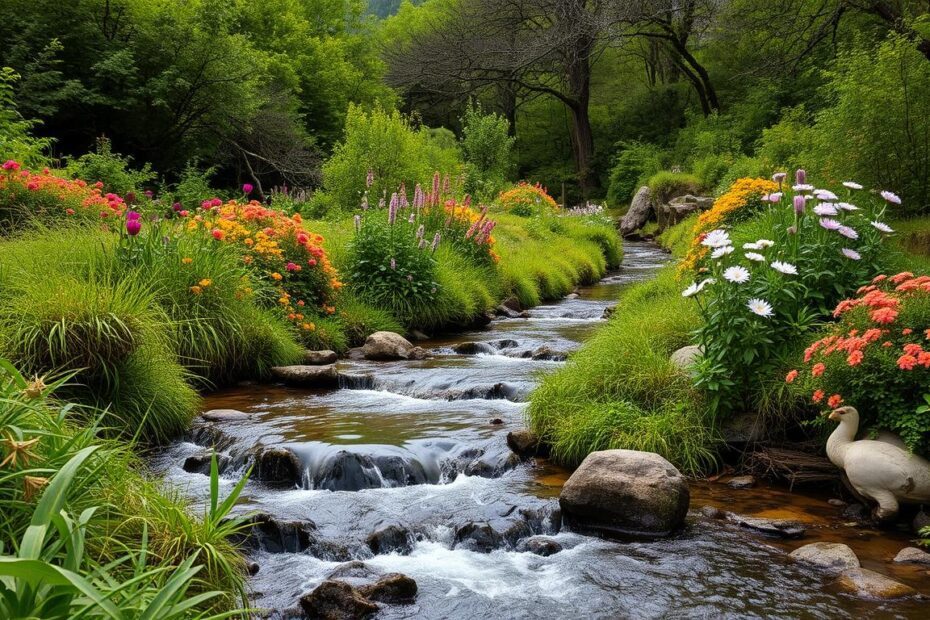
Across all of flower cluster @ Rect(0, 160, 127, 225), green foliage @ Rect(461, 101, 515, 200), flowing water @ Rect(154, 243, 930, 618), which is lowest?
flowing water @ Rect(154, 243, 930, 618)

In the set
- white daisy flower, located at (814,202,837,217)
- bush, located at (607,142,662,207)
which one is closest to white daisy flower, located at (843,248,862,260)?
white daisy flower, located at (814,202,837,217)

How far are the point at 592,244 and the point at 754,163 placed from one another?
453cm

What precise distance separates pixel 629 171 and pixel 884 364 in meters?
29.4

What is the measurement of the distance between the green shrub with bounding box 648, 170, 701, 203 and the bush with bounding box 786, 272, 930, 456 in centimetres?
2108

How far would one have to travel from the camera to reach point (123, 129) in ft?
70.6

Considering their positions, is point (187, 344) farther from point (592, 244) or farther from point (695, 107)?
point (695, 107)

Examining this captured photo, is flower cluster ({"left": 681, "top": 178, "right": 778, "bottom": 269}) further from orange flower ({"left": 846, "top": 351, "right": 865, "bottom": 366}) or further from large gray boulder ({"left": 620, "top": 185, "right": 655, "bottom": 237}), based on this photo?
large gray boulder ({"left": 620, "top": 185, "right": 655, "bottom": 237})

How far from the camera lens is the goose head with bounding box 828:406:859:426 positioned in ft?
16.1

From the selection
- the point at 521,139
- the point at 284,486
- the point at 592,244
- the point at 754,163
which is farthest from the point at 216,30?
the point at 521,139

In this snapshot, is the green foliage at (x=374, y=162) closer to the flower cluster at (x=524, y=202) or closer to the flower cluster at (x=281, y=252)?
the flower cluster at (x=524, y=202)

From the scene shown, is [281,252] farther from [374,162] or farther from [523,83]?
[523,83]

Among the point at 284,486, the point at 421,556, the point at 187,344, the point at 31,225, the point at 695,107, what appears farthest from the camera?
the point at 695,107

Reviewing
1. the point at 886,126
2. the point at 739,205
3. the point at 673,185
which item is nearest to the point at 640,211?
the point at 673,185

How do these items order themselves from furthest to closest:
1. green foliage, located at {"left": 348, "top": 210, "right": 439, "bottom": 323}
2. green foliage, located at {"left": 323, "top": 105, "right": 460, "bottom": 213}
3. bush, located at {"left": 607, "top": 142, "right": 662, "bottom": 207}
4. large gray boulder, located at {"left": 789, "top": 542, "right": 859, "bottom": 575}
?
bush, located at {"left": 607, "top": 142, "right": 662, "bottom": 207}, green foliage, located at {"left": 323, "top": 105, "right": 460, "bottom": 213}, green foliage, located at {"left": 348, "top": 210, "right": 439, "bottom": 323}, large gray boulder, located at {"left": 789, "top": 542, "right": 859, "bottom": 575}
